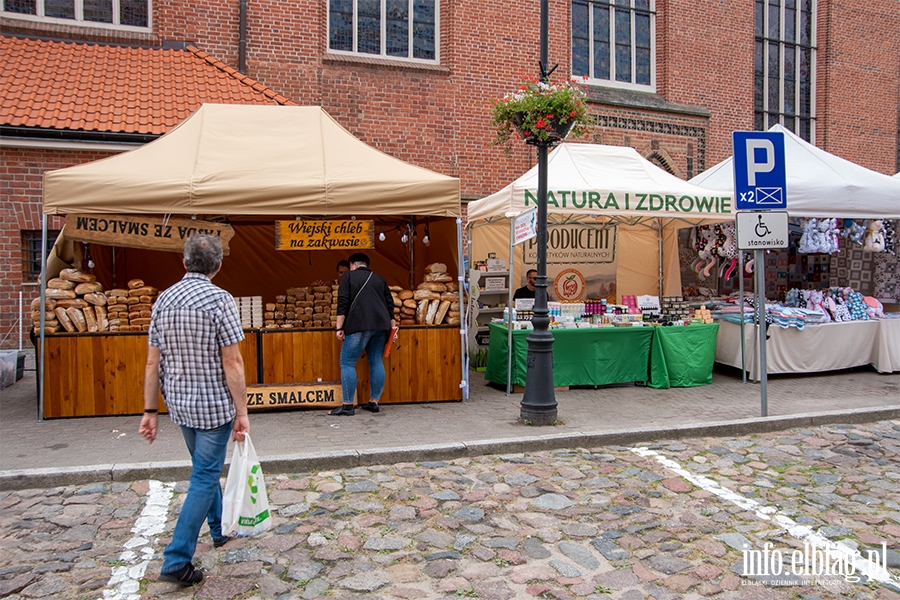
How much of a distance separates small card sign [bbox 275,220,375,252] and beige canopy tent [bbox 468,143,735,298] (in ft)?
6.42

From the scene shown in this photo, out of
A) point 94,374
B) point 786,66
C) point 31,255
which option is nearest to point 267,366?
point 94,374

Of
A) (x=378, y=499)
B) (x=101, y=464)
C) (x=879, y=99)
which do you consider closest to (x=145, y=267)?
(x=101, y=464)

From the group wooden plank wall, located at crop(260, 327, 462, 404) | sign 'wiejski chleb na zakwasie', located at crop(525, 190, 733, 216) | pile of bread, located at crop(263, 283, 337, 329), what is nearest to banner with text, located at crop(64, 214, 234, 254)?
pile of bread, located at crop(263, 283, 337, 329)

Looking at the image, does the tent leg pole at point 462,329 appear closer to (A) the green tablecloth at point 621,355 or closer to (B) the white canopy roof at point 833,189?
(A) the green tablecloth at point 621,355

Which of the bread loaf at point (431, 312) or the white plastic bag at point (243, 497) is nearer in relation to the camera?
the white plastic bag at point (243, 497)

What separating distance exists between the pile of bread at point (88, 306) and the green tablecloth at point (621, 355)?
178 inches

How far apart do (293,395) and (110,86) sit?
716 centimetres

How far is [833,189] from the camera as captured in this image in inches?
389

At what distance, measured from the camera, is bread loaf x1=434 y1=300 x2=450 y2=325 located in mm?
8633

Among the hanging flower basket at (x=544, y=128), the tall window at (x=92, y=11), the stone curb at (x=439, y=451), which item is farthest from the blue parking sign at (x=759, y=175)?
the tall window at (x=92, y=11)

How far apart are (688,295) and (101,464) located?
9969 mm

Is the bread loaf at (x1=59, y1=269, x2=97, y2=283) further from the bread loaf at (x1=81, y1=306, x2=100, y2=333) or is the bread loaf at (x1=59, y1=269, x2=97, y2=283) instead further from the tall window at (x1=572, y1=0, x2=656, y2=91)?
the tall window at (x1=572, y1=0, x2=656, y2=91)

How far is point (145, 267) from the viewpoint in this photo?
10.2m

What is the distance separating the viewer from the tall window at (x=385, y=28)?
1414 cm
